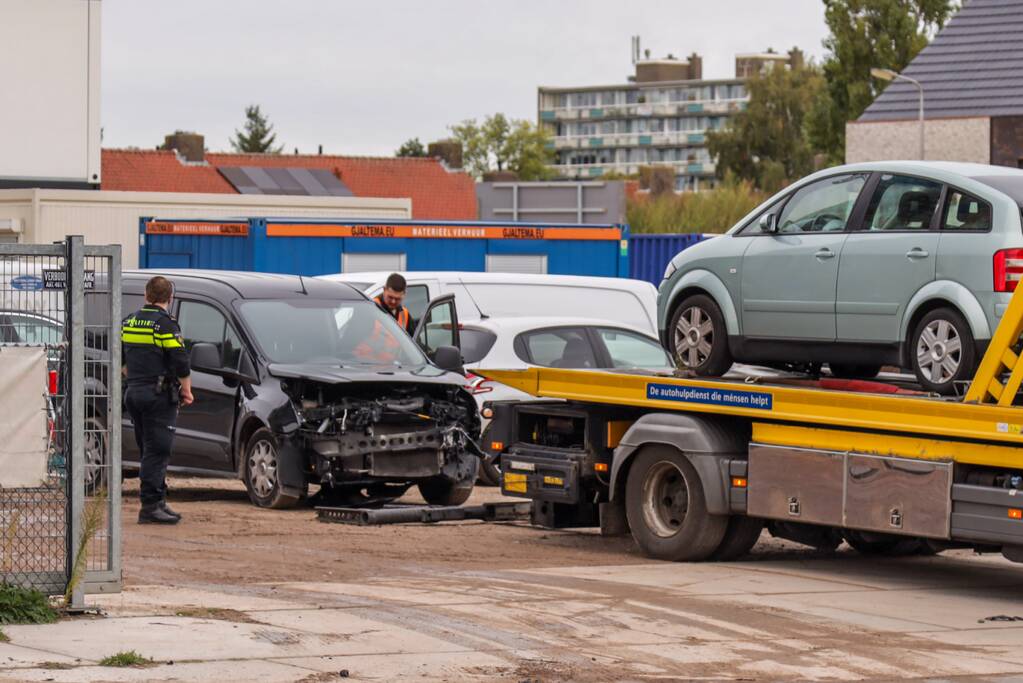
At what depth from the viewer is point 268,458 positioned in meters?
14.8

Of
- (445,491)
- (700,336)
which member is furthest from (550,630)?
(445,491)

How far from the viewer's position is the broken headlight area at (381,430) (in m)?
14.5

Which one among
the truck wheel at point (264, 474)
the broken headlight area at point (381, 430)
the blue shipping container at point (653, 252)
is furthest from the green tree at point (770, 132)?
the truck wheel at point (264, 474)

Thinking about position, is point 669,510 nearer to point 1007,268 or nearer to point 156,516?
point 1007,268

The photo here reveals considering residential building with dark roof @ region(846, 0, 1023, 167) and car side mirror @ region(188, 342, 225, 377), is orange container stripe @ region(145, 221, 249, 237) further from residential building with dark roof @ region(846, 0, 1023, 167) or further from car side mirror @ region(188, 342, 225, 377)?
residential building with dark roof @ region(846, 0, 1023, 167)

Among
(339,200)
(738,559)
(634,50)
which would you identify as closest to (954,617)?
(738,559)

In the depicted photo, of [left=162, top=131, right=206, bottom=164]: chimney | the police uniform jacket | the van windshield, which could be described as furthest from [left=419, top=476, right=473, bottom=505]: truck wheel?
[left=162, top=131, right=206, bottom=164]: chimney

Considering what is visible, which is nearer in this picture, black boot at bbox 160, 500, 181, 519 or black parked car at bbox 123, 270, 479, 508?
black boot at bbox 160, 500, 181, 519

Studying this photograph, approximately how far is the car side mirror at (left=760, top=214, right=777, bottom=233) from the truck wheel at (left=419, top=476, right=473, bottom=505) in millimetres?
3608

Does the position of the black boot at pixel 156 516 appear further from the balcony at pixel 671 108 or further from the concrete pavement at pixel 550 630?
the balcony at pixel 671 108

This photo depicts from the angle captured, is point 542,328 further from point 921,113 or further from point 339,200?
point 921,113

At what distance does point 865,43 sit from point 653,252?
30.4 metres

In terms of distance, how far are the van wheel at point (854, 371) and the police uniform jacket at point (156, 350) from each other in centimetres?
473

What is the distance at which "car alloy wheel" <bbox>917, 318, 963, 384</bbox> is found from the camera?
1130cm
